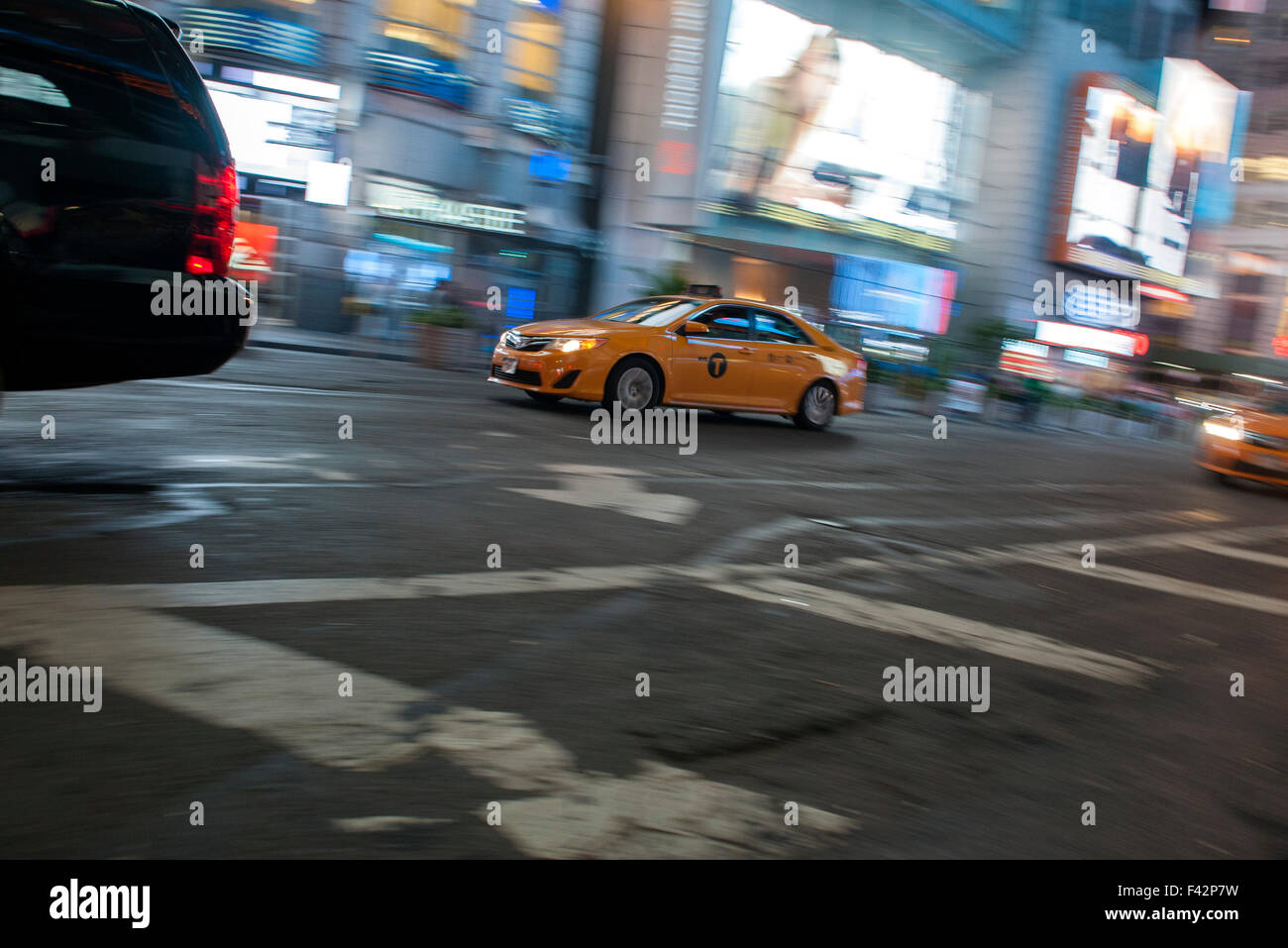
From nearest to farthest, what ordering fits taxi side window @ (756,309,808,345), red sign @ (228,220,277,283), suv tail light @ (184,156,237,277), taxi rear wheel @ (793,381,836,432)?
suv tail light @ (184,156,237,277)
taxi side window @ (756,309,808,345)
taxi rear wheel @ (793,381,836,432)
red sign @ (228,220,277,283)

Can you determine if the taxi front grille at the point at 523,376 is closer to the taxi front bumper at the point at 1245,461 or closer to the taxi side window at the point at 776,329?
the taxi side window at the point at 776,329

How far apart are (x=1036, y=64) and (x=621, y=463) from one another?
37153mm

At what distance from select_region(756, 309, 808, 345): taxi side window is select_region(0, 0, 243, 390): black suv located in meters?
9.40

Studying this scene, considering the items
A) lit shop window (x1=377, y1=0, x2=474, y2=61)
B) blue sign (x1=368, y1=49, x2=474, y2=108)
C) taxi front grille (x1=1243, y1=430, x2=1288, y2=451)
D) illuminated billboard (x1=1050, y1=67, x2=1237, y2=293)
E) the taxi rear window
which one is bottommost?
taxi front grille (x1=1243, y1=430, x2=1288, y2=451)

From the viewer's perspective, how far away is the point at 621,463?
363 inches

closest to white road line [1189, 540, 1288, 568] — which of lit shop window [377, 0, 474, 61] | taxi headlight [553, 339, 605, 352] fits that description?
taxi headlight [553, 339, 605, 352]

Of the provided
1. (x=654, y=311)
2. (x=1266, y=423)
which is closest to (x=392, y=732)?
(x=654, y=311)

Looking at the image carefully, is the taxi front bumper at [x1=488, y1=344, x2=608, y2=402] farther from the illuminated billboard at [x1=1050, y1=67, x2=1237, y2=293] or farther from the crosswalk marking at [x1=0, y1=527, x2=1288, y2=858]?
the illuminated billboard at [x1=1050, y1=67, x2=1237, y2=293]

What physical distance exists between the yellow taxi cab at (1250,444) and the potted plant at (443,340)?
37.0ft

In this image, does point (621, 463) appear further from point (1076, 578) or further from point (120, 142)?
point (120, 142)

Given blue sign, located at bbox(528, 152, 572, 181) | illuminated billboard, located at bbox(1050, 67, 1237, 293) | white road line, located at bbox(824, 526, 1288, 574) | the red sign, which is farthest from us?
illuminated billboard, located at bbox(1050, 67, 1237, 293)

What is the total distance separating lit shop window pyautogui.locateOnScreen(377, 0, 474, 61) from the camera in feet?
77.2
